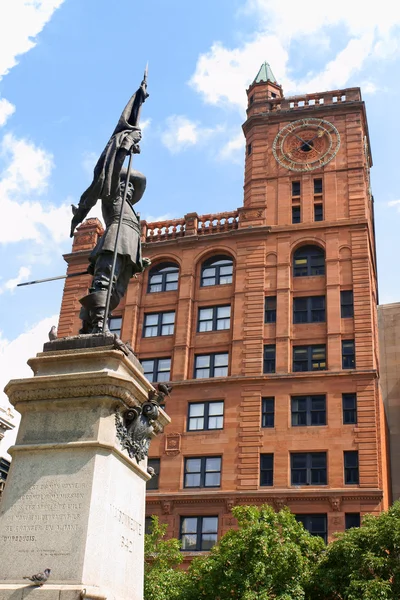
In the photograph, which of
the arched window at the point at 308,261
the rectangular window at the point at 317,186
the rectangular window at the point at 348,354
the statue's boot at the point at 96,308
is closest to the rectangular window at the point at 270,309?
the arched window at the point at 308,261

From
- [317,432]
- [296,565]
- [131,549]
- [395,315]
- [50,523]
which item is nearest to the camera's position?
[50,523]

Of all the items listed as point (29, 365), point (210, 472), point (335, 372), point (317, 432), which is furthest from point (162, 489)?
point (29, 365)

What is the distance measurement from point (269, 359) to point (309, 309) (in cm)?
404

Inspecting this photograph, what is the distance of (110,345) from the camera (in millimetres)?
10258

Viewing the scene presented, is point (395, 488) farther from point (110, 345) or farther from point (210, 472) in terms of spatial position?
point (110, 345)

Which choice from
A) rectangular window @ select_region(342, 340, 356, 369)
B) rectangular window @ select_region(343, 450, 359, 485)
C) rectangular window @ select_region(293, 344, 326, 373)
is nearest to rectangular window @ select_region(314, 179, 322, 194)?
rectangular window @ select_region(342, 340, 356, 369)

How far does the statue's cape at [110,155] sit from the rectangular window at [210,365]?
32.6 meters

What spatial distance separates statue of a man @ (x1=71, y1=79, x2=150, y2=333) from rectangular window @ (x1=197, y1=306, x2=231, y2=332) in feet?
110

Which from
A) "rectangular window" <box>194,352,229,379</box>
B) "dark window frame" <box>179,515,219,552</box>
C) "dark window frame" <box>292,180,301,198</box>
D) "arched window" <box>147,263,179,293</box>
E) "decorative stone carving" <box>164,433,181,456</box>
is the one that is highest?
"dark window frame" <box>292,180,301,198</box>

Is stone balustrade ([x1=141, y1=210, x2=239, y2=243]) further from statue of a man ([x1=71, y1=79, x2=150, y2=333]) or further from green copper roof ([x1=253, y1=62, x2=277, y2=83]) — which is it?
statue of a man ([x1=71, y1=79, x2=150, y2=333])

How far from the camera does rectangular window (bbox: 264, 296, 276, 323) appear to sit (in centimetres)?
4546

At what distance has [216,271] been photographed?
48.8 meters

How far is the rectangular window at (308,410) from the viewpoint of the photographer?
136 feet

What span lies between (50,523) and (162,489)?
33603mm
